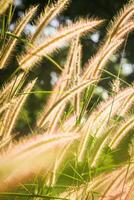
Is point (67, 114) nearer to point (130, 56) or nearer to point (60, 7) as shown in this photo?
point (60, 7)

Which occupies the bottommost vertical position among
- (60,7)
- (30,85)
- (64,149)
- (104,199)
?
(104,199)

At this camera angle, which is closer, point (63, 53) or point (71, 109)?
point (71, 109)

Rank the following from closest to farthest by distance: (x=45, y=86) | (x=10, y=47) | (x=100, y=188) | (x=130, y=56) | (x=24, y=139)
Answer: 1. (x=24, y=139)
2. (x=10, y=47)
3. (x=100, y=188)
4. (x=45, y=86)
5. (x=130, y=56)

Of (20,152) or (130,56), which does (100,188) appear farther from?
(130,56)

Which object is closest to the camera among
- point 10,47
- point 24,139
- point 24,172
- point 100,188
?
point 24,172

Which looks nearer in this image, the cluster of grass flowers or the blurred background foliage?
the cluster of grass flowers

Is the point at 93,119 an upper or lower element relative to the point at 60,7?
lower

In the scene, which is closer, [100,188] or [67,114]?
[100,188]

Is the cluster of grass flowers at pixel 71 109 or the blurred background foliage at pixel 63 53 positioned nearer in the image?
the cluster of grass flowers at pixel 71 109

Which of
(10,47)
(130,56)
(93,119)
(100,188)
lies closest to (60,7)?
(10,47)
